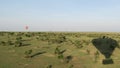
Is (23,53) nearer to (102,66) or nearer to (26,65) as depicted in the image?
(26,65)

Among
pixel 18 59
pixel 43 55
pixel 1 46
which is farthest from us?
pixel 1 46

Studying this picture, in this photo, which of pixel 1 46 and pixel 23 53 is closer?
pixel 23 53

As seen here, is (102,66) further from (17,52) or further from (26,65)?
(17,52)

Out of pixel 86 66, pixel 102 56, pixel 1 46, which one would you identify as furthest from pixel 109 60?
pixel 1 46

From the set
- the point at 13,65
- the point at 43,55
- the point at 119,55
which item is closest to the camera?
the point at 13,65

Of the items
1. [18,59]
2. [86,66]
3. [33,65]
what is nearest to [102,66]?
[86,66]

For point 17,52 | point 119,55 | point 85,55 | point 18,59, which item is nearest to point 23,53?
point 17,52

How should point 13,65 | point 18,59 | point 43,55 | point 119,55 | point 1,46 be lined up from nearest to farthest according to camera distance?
1. point 13,65
2. point 18,59
3. point 43,55
4. point 119,55
5. point 1,46

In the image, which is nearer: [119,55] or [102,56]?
[102,56]
